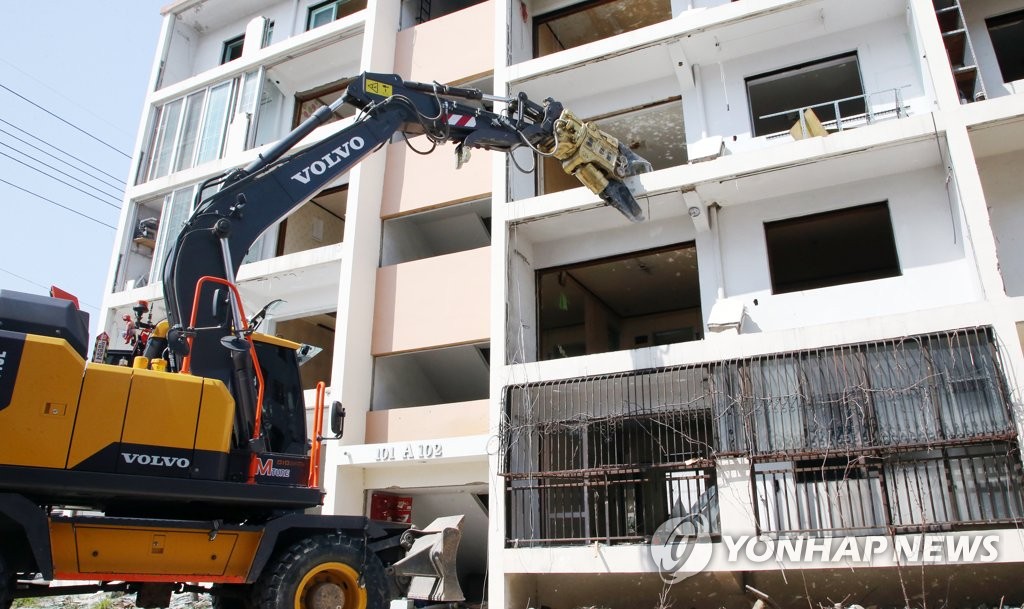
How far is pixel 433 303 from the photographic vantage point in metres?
16.3

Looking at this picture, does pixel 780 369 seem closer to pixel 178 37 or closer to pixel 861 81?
pixel 861 81

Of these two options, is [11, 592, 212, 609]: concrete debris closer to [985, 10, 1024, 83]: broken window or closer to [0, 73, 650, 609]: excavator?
[0, 73, 650, 609]: excavator

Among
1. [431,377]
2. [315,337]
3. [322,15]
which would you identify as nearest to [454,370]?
[431,377]

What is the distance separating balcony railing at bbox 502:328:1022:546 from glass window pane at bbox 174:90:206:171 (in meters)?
12.2

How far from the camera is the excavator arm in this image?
8.40 meters

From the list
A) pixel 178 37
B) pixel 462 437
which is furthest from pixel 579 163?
pixel 178 37

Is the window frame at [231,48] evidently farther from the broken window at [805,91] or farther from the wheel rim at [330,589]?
the wheel rim at [330,589]

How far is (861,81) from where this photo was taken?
14.4 meters

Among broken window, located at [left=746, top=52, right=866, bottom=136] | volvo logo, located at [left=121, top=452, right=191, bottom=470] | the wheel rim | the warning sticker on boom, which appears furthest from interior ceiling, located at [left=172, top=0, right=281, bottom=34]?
the wheel rim

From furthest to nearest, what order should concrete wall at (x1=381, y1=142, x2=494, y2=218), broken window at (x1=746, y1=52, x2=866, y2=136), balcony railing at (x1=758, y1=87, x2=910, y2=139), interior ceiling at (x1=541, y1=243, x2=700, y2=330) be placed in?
interior ceiling at (x1=541, y1=243, x2=700, y2=330) → concrete wall at (x1=381, y1=142, x2=494, y2=218) → broken window at (x1=746, y1=52, x2=866, y2=136) → balcony railing at (x1=758, y1=87, x2=910, y2=139)

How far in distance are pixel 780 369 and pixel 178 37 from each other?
2013 centimetres

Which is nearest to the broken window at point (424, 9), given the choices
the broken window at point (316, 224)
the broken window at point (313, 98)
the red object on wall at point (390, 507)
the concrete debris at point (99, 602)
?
the broken window at point (313, 98)

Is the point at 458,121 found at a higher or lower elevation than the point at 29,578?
higher

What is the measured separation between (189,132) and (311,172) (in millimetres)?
13049
